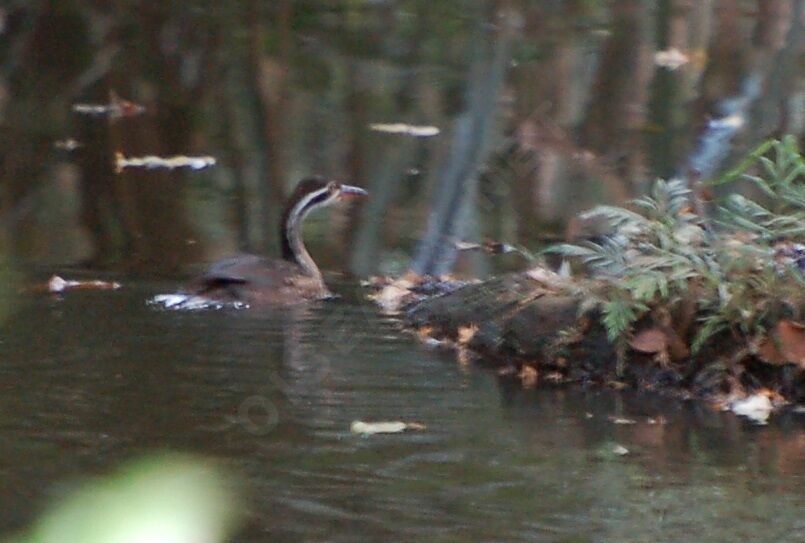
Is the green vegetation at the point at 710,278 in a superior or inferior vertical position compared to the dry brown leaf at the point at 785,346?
superior

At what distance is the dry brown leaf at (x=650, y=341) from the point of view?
769 centimetres

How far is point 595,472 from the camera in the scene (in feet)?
21.3

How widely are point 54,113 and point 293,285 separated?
5.21 m

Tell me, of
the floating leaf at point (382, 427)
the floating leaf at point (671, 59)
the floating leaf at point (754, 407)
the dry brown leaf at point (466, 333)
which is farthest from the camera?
the floating leaf at point (671, 59)

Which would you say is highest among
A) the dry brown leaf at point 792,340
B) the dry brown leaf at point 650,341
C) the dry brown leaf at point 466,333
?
the dry brown leaf at point 792,340

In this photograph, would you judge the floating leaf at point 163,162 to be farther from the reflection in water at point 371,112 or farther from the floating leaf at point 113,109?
the floating leaf at point 113,109

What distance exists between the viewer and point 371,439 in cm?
680

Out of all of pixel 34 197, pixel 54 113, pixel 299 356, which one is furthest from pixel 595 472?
pixel 54 113

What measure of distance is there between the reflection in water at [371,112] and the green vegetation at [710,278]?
279 centimetres

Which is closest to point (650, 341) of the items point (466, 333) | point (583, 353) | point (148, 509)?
point (583, 353)

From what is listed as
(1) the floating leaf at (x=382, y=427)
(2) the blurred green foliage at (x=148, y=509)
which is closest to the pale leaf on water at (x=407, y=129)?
(1) the floating leaf at (x=382, y=427)

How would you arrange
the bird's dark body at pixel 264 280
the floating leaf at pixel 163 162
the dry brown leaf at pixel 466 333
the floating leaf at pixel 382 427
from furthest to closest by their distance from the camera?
the floating leaf at pixel 163 162 < the bird's dark body at pixel 264 280 < the dry brown leaf at pixel 466 333 < the floating leaf at pixel 382 427

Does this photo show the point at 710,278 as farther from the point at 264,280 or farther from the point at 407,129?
the point at 407,129

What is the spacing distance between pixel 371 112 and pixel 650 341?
7.66 metres
